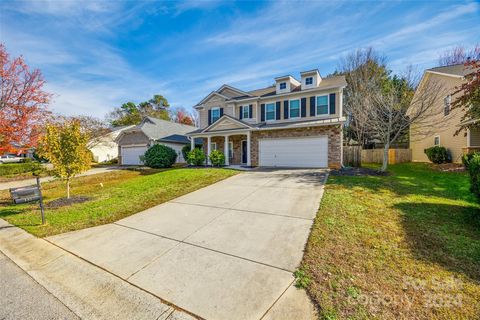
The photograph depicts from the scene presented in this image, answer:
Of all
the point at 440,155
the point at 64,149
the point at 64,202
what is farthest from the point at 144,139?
the point at 440,155

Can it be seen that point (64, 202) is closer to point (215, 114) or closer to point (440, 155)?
point (215, 114)

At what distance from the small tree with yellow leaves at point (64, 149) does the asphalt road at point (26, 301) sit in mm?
5484

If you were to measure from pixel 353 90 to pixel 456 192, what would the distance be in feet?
64.5

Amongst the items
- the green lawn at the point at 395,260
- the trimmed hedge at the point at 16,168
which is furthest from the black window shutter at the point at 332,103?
the trimmed hedge at the point at 16,168

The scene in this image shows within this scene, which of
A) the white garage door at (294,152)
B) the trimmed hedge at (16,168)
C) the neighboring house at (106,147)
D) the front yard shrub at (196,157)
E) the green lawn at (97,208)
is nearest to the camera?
the green lawn at (97,208)

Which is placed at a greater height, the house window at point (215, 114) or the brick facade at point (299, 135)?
the house window at point (215, 114)

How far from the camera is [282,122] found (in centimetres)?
1619

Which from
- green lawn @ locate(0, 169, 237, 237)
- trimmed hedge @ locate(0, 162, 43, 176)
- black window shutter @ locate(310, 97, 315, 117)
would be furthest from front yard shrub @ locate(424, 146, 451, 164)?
trimmed hedge @ locate(0, 162, 43, 176)

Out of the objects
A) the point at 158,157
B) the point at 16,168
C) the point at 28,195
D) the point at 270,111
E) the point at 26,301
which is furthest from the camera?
the point at 158,157

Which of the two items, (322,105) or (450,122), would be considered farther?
(450,122)

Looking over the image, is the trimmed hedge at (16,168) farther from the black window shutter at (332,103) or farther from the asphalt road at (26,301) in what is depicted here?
the black window shutter at (332,103)

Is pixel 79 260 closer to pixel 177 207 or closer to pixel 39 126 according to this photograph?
pixel 177 207

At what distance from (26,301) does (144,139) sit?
67.6 ft

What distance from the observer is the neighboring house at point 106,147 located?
86.6ft
